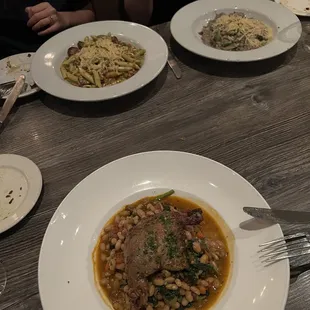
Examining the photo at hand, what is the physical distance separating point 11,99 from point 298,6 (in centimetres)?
172

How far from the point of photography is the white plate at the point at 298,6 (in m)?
2.30

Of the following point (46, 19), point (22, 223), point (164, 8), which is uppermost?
point (46, 19)

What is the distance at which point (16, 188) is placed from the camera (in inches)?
59.6

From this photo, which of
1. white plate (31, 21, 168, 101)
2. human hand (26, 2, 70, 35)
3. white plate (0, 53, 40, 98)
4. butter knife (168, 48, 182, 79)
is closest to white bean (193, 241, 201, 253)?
white plate (31, 21, 168, 101)

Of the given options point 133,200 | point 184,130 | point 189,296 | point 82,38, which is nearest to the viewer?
point 189,296

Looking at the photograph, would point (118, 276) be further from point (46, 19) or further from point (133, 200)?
point (46, 19)

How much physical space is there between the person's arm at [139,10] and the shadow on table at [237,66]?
105 centimetres

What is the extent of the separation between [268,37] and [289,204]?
3.70 ft

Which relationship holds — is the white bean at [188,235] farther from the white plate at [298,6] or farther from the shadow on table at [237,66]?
the white plate at [298,6]

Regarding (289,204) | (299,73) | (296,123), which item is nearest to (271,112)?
(296,123)

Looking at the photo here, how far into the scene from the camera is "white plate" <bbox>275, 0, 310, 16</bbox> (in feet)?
7.56

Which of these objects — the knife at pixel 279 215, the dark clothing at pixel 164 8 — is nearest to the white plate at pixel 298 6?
the dark clothing at pixel 164 8

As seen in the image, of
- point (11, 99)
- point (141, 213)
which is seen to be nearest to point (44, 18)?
point (11, 99)

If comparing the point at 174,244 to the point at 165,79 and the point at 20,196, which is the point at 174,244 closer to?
the point at 20,196
